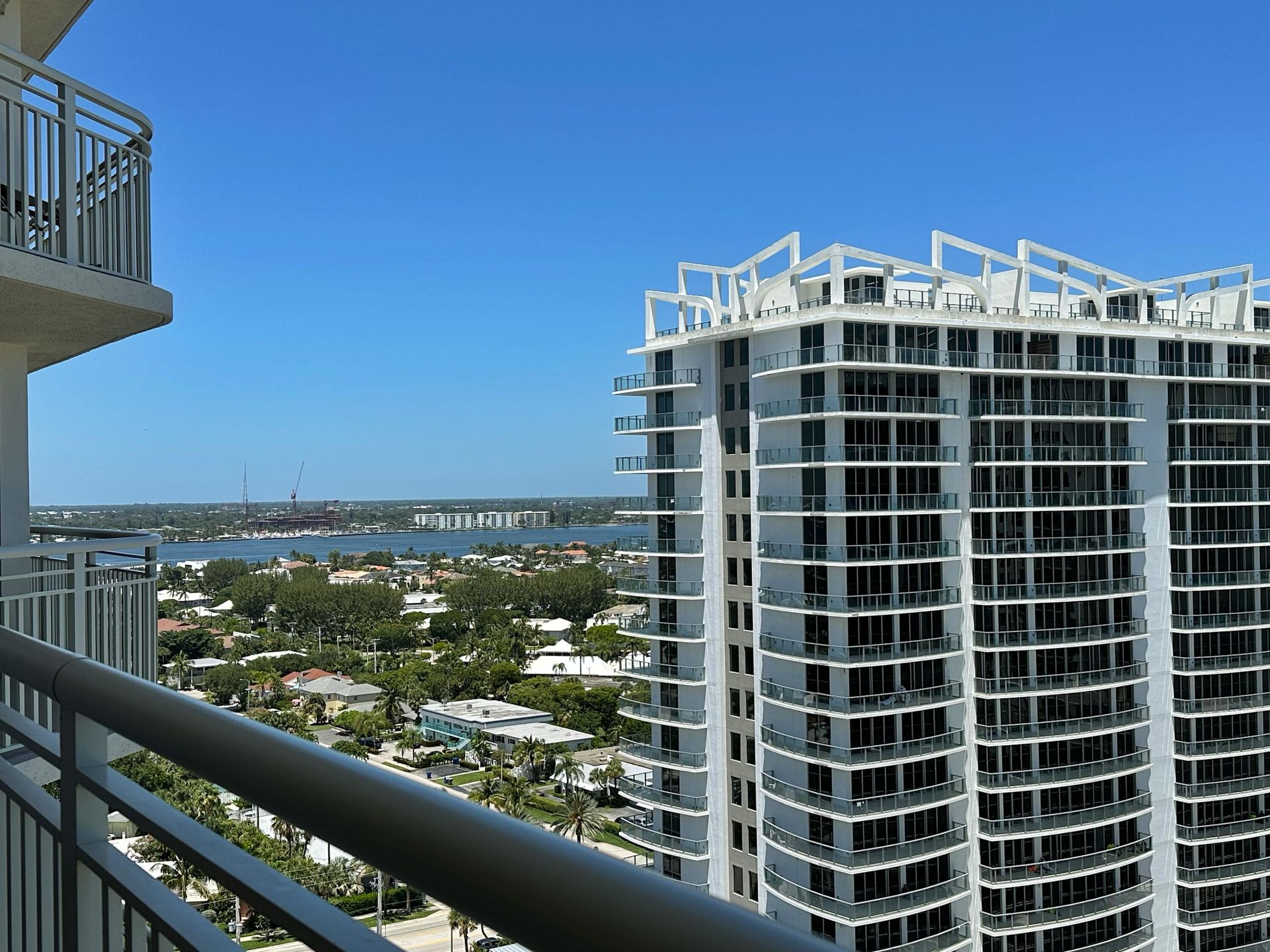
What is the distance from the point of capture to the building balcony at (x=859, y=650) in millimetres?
18547

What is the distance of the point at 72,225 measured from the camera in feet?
13.5

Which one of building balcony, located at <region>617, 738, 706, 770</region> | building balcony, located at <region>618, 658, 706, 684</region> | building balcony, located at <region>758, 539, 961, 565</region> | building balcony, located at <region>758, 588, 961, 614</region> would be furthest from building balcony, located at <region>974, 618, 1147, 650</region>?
building balcony, located at <region>617, 738, 706, 770</region>

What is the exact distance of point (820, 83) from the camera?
8144 cm

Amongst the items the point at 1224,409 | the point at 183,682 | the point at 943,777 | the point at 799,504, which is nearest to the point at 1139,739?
the point at 943,777

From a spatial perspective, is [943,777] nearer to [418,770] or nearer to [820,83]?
[418,770]

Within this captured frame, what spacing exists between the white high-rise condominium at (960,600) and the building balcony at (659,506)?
0.07 meters

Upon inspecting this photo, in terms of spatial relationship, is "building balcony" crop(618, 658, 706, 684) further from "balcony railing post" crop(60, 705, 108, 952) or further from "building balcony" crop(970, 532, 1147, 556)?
"balcony railing post" crop(60, 705, 108, 952)

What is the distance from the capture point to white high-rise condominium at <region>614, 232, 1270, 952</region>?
61.6ft

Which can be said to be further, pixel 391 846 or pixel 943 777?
A: pixel 943 777

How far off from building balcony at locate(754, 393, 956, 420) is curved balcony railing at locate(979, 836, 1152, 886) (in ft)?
30.2

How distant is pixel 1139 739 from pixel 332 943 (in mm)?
24560

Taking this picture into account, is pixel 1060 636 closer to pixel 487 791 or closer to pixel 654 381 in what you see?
pixel 654 381

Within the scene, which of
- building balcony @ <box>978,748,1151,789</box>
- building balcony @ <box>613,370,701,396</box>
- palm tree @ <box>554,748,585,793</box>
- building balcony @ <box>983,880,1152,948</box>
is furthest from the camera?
palm tree @ <box>554,748,585,793</box>

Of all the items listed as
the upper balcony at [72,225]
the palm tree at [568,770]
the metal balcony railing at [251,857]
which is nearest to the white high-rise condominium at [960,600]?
the palm tree at [568,770]
